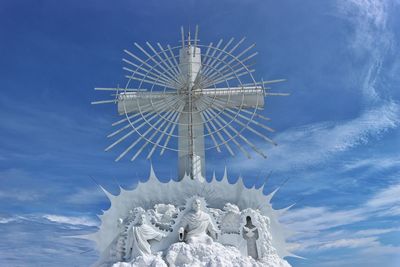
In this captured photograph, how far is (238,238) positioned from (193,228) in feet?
5.42

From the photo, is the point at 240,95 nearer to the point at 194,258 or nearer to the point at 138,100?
the point at 138,100

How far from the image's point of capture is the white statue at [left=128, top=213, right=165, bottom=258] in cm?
1634

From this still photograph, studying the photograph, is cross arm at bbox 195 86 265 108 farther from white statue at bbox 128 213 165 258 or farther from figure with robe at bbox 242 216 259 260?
white statue at bbox 128 213 165 258

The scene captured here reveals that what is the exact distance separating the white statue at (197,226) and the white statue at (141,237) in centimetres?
85

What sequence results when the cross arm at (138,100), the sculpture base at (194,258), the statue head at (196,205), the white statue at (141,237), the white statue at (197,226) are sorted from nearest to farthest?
1. the sculpture base at (194,258)
2. the white statue at (141,237)
3. the white statue at (197,226)
4. the statue head at (196,205)
5. the cross arm at (138,100)

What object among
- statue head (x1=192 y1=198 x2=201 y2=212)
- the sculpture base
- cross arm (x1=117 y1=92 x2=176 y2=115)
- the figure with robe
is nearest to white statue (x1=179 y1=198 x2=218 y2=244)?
statue head (x1=192 y1=198 x2=201 y2=212)

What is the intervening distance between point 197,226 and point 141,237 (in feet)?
6.55

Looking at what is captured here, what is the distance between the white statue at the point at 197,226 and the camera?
16.6 m

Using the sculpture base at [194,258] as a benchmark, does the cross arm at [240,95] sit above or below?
above

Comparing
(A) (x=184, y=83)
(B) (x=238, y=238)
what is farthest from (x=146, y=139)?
(B) (x=238, y=238)

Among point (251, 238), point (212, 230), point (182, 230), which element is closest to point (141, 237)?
point (182, 230)

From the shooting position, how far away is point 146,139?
65.7 ft

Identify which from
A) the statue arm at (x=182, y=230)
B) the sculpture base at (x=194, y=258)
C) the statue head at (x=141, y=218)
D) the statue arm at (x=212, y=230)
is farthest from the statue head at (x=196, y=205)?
the statue head at (x=141, y=218)

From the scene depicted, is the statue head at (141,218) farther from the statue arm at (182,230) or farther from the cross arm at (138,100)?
the cross arm at (138,100)
